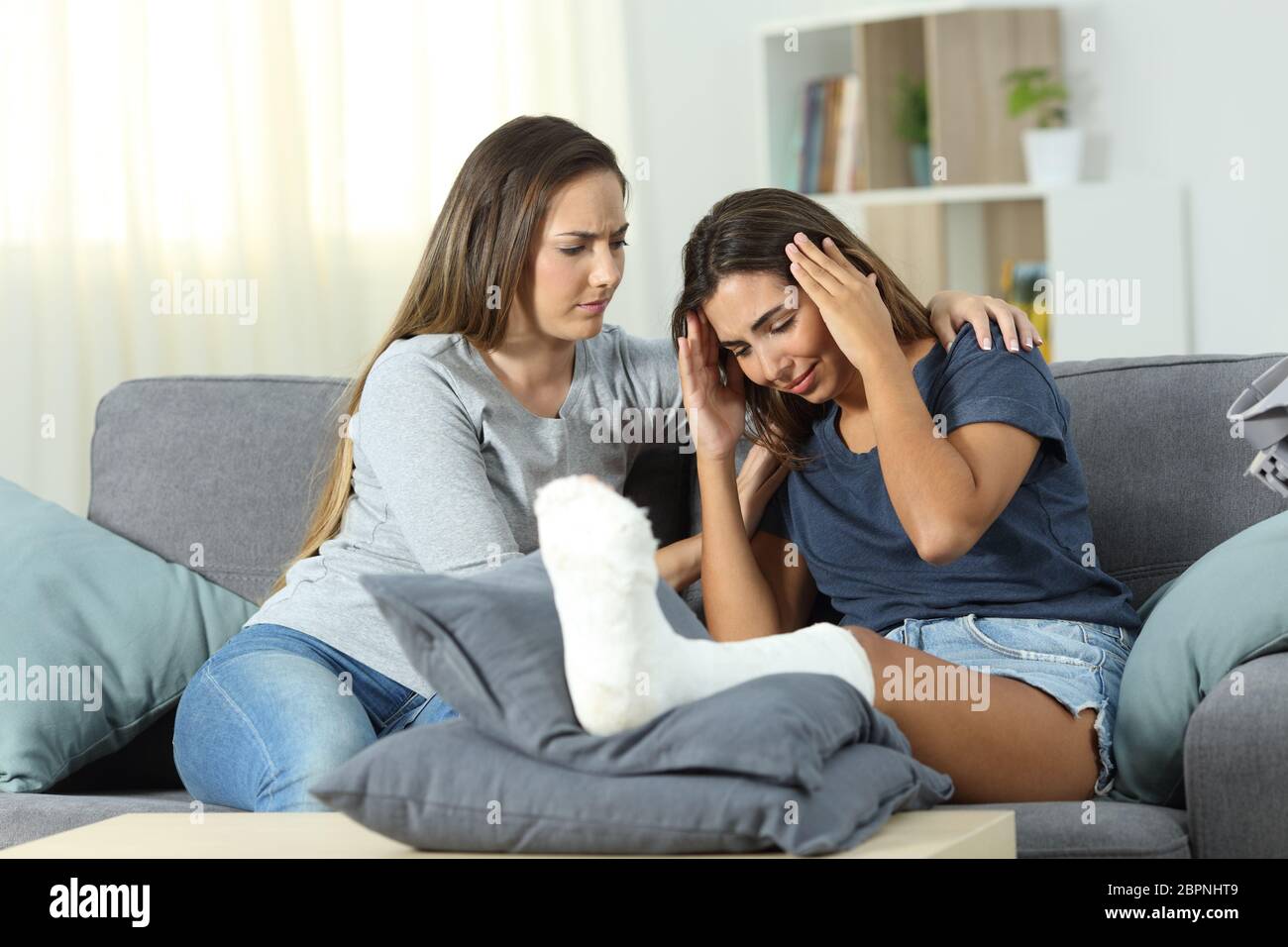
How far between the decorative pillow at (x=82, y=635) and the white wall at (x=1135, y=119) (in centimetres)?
164

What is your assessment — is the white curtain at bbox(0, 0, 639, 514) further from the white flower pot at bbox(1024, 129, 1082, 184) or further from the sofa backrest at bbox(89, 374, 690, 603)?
the white flower pot at bbox(1024, 129, 1082, 184)

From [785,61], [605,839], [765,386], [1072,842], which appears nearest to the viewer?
[605,839]

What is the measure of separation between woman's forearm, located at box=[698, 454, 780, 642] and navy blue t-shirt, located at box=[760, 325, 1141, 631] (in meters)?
0.09

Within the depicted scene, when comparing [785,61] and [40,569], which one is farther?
[785,61]

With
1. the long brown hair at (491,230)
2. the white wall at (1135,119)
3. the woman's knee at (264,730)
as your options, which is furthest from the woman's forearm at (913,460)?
the white wall at (1135,119)

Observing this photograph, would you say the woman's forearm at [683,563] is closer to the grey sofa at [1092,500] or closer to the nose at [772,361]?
the grey sofa at [1092,500]

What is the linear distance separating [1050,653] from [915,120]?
96.6 inches

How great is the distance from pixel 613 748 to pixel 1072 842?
0.52 meters

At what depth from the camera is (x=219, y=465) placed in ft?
6.67

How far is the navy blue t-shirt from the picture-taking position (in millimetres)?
1560

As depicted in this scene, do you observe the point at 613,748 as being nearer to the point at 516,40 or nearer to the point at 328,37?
the point at 328,37

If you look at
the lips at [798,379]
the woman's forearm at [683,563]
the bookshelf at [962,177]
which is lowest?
the woman's forearm at [683,563]

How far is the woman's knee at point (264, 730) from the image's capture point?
4.95ft
